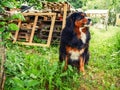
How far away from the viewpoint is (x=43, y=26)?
8.48 meters

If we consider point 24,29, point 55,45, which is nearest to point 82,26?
point 55,45

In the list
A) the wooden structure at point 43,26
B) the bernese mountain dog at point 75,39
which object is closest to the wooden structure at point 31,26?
the wooden structure at point 43,26

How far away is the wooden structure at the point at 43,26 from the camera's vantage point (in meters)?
8.16

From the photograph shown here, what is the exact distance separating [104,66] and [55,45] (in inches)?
92.5

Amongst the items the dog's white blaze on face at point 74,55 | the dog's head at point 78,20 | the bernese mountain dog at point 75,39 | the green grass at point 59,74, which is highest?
the dog's head at point 78,20

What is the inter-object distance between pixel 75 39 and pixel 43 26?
366cm

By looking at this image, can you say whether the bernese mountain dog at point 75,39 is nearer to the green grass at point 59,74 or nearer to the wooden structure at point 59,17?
the green grass at point 59,74

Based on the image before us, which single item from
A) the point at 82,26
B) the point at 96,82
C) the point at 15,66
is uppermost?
the point at 82,26

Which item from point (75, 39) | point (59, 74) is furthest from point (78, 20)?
point (59, 74)

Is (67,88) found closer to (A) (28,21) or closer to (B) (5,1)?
(B) (5,1)

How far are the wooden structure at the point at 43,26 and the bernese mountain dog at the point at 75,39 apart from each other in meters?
2.91

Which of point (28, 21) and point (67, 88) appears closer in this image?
point (67, 88)

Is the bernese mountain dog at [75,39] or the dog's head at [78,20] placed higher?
the dog's head at [78,20]

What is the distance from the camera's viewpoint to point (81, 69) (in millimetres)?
5223
